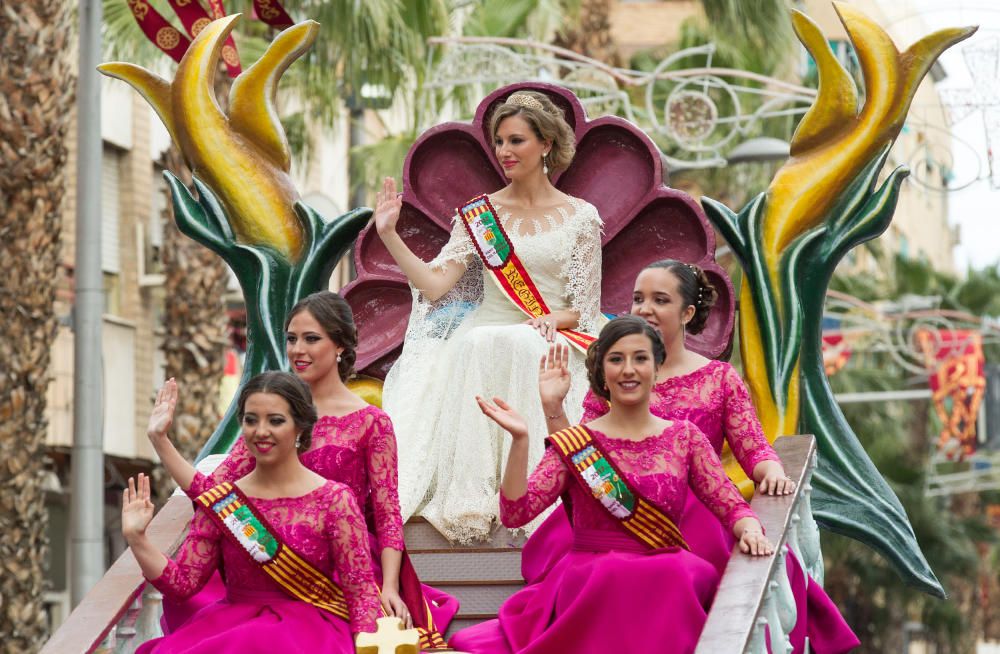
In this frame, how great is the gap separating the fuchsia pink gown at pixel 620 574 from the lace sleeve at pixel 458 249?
7.13 ft

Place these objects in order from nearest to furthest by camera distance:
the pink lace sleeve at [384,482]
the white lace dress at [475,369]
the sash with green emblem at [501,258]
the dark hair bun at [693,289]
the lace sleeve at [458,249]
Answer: the pink lace sleeve at [384,482] < the dark hair bun at [693,289] < the white lace dress at [475,369] < the sash with green emblem at [501,258] < the lace sleeve at [458,249]

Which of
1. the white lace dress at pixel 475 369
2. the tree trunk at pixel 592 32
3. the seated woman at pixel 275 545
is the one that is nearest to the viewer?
the seated woman at pixel 275 545

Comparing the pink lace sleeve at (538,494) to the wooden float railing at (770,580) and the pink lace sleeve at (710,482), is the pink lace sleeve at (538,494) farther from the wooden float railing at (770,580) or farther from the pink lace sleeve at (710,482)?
the wooden float railing at (770,580)

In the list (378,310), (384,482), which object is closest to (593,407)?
(384,482)

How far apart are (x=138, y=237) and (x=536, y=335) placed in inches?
723

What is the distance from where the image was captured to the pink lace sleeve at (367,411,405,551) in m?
6.97

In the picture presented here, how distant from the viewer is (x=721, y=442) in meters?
7.47

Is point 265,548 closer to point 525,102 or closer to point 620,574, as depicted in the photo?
point 620,574

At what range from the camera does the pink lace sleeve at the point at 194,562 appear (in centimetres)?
666

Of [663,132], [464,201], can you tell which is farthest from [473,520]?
[663,132]

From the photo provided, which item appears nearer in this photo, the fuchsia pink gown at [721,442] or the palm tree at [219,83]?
the fuchsia pink gown at [721,442]

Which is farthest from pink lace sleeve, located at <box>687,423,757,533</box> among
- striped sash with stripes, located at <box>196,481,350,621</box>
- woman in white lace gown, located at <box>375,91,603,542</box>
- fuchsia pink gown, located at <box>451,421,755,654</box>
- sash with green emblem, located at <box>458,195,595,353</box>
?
sash with green emblem, located at <box>458,195,595,353</box>

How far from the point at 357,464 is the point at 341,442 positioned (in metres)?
0.10

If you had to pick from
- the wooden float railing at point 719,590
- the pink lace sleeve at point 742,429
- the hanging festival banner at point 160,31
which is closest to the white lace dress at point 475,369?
the wooden float railing at point 719,590
